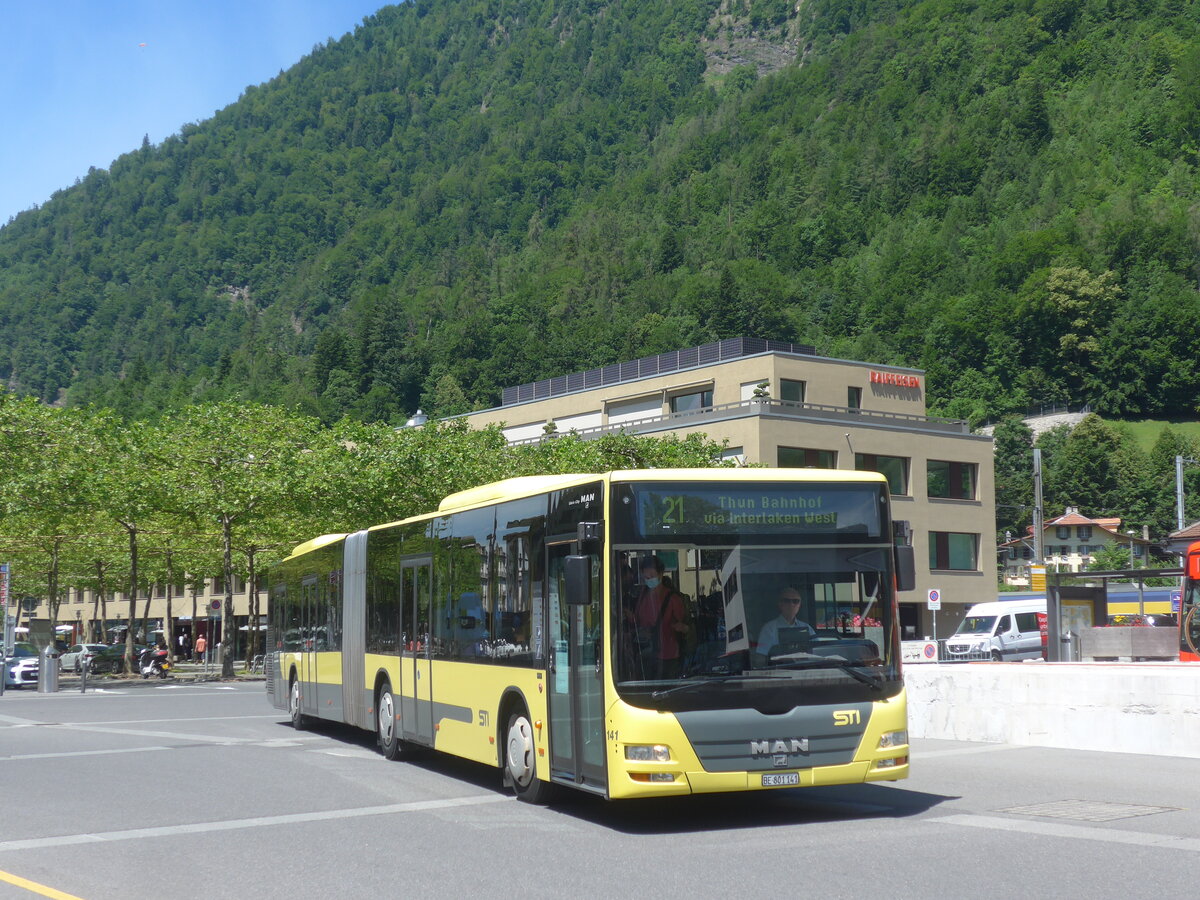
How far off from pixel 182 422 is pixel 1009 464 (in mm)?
97784

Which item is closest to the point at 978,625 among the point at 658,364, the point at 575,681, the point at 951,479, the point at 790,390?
the point at 790,390

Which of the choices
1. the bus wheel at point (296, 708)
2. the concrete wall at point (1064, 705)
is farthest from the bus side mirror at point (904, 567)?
the bus wheel at point (296, 708)

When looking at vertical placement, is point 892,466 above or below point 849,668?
above

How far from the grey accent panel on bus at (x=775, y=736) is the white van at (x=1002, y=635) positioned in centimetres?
3367

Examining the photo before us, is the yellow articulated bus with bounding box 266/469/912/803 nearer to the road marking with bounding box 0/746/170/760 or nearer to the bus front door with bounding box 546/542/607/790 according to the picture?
the bus front door with bounding box 546/542/607/790

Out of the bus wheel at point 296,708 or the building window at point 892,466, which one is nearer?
the bus wheel at point 296,708

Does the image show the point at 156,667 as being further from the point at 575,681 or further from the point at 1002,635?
the point at 575,681

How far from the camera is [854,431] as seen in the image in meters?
62.0

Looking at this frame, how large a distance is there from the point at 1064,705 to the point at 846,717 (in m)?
7.09

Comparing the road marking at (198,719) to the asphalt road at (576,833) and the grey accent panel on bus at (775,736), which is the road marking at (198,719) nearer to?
the asphalt road at (576,833)

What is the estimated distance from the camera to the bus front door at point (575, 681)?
10.5 m

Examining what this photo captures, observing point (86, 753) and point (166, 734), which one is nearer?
point (86, 753)

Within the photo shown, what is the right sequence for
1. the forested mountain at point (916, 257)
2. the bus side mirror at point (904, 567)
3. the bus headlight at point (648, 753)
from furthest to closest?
1. the forested mountain at point (916, 257)
2. the bus side mirror at point (904, 567)
3. the bus headlight at point (648, 753)

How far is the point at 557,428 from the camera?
73.9m
